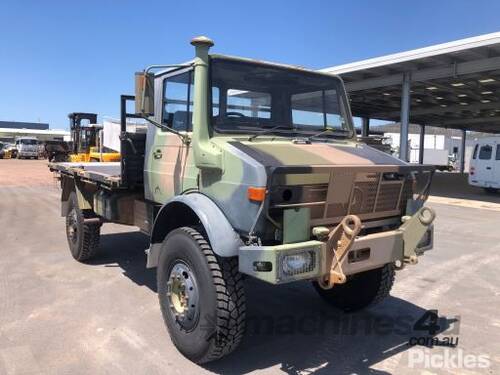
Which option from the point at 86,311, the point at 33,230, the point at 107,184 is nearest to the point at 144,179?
the point at 107,184

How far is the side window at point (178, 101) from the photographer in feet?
14.2

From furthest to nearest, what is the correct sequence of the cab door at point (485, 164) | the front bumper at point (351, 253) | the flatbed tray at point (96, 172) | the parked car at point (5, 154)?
the parked car at point (5, 154)
the cab door at point (485, 164)
the flatbed tray at point (96, 172)
the front bumper at point (351, 253)

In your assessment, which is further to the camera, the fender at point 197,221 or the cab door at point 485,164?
the cab door at point 485,164

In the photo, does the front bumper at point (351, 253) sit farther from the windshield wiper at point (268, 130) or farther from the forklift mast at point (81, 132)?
the forklift mast at point (81, 132)

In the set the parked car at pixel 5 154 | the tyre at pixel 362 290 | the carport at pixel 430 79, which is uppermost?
the carport at pixel 430 79

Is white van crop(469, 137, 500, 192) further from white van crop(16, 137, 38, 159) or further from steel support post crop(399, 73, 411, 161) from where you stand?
white van crop(16, 137, 38, 159)

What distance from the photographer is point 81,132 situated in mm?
22766

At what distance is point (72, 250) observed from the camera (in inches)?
277

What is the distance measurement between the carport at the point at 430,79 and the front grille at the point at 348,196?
12076 mm

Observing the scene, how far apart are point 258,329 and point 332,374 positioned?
1.03 metres

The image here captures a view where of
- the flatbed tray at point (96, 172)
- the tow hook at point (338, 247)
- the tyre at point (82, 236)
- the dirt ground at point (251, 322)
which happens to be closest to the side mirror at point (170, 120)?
the flatbed tray at point (96, 172)

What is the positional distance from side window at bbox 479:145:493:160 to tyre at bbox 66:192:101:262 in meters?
17.4

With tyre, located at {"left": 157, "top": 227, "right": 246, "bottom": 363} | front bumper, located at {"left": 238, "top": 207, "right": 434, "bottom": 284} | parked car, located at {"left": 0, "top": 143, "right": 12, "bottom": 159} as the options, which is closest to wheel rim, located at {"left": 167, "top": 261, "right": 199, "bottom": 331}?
tyre, located at {"left": 157, "top": 227, "right": 246, "bottom": 363}

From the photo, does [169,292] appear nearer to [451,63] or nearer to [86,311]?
[86,311]
